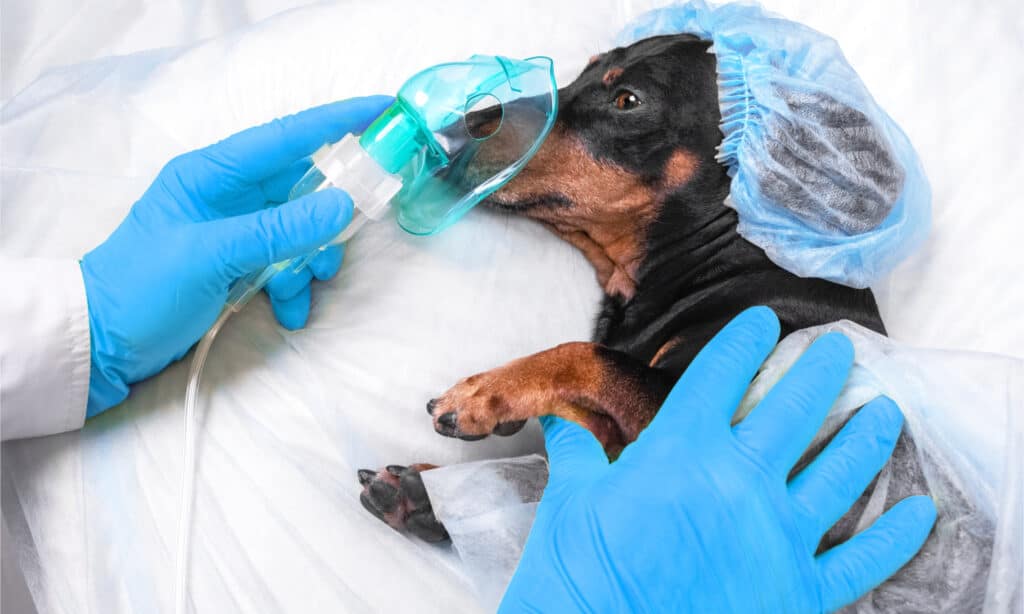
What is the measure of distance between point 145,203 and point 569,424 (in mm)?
754

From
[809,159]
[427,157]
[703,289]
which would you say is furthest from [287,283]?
[809,159]

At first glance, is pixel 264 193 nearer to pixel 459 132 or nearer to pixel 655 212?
pixel 459 132

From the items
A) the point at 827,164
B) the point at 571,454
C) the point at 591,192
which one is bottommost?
the point at 571,454

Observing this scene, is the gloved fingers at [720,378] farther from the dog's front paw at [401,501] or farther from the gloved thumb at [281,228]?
the gloved thumb at [281,228]

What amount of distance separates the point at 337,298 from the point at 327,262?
2.7 inches

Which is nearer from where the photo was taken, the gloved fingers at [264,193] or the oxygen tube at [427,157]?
the oxygen tube at [427,157]

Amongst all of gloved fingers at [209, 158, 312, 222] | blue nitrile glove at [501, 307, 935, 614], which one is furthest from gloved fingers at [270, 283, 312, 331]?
blue nitrile glove at [501, 307, 935, 614]

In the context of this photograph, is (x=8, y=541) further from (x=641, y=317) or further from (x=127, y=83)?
(x=641, y=317)

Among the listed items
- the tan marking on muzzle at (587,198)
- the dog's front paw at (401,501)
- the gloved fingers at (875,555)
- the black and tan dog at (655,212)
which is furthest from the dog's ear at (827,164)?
the dog's front paw at (401,501)

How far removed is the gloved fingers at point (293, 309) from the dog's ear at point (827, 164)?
0.81m

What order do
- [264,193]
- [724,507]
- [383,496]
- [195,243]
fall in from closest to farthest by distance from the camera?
[724,507], [195,243], [383,496], [264,193]

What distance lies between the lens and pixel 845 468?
3.80ft

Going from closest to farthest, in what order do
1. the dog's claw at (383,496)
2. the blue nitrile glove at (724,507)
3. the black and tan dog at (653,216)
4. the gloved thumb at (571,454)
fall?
1. the blue nitrile glove at (724,507)
2. the gloved thumb at (571,454)
3. the dog's claw at (383,496)
4. the black and tan dog at (653,216)

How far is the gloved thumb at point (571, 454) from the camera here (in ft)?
3.77
